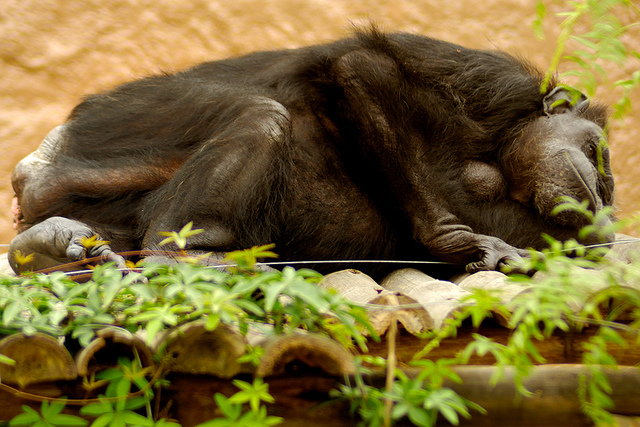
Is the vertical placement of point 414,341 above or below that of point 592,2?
below

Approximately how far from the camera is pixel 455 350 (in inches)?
52.5

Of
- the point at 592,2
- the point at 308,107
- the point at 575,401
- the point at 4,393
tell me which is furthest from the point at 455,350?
the point at 308,107

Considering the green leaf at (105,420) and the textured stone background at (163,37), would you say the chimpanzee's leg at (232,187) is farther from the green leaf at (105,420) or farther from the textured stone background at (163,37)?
the textured stone background at (163,37)

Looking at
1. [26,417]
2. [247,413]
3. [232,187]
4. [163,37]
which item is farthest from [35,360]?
[163,37]

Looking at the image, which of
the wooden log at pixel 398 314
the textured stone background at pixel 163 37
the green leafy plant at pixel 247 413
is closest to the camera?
the green leafy plant at pixel 247 413

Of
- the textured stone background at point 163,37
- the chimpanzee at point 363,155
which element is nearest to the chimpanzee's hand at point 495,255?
the chimpanzee at point 363,155

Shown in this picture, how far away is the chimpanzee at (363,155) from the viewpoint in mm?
2086

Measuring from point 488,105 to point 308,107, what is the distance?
657 millimetres

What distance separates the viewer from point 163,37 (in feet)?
12.7

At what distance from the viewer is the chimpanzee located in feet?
6.84

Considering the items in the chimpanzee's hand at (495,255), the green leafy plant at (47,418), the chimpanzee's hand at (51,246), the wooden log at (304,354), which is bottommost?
the chimpanzee's hand at (51,246)

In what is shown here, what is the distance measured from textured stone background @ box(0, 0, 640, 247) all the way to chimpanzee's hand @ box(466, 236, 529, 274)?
1.79 m

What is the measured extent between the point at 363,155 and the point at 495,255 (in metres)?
0.55

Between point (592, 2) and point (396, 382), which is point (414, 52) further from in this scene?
point (396, 382)
